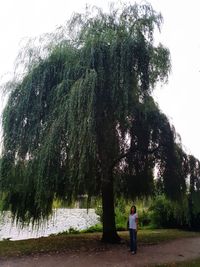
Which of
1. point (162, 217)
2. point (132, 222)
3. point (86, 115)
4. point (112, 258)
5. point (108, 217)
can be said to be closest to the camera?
point (112, 258)

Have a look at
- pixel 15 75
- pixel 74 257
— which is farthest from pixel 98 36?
pixel 74 257

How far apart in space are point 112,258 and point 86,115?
404 cm

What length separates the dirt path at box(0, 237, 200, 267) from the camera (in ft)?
29.2

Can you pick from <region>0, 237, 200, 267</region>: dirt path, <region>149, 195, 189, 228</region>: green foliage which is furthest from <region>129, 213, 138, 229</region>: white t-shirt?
<region>149, 195, 189, 228</region>: green foliage

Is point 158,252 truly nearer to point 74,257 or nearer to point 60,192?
point 74,257

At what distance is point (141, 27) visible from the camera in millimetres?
11047

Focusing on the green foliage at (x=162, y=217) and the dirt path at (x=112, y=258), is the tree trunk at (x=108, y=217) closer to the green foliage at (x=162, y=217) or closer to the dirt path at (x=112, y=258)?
the dirt path at (x=112, y=258)

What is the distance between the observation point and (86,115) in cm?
975

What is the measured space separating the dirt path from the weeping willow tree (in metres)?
1.76

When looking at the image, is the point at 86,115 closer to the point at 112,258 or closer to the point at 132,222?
the point at 132,222

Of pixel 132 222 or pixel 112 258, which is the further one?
pixel 132 222

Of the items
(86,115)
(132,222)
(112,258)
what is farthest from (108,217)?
(86,115)

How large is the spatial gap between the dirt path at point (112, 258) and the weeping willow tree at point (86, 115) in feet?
5.78

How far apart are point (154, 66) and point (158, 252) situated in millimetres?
5815
